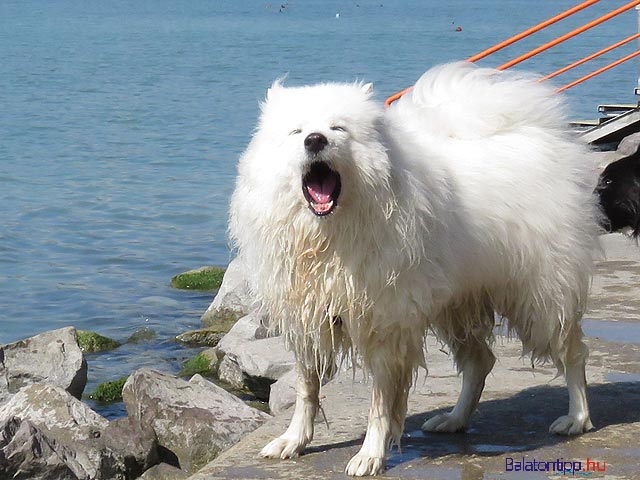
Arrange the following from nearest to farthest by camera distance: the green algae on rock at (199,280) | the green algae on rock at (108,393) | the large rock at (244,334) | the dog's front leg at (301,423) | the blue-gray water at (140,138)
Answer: the dog's front leg at (301,423)
the green algae on rock at (108,393)
the large rock at (244,334)
the blue-gray water at (140,138)
the green algae on rock at (199,280)

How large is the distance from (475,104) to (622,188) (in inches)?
43.8

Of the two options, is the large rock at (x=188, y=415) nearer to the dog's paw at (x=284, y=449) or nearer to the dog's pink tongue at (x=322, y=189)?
the dog's paw at (x=284, y=449)

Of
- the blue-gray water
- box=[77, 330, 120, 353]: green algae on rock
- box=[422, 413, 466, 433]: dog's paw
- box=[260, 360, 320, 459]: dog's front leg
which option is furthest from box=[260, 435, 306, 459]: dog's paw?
box=[77, 330, 120, 353]: green algae on rock

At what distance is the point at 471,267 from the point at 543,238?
406 mm

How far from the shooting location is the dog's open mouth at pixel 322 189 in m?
4.39

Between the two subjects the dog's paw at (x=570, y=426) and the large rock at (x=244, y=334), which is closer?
the dog's paw at (x=570, y=426)

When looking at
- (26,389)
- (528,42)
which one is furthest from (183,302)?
(528,42)

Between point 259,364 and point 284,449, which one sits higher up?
point 284,449

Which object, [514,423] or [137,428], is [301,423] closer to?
[514,423]

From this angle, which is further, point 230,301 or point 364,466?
point 230,301

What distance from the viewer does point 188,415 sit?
22.1ft

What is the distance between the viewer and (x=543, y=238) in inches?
201

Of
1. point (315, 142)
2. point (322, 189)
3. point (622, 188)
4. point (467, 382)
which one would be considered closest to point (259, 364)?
point (467, 382)

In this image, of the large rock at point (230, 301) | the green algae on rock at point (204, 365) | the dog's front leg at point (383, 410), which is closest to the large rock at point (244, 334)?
the green algae on rock at point (204, 365)
